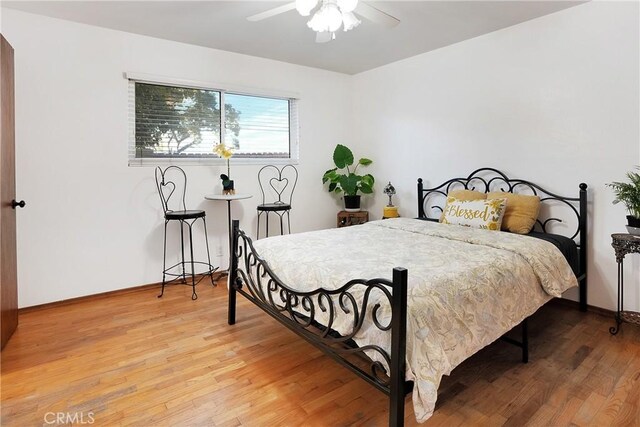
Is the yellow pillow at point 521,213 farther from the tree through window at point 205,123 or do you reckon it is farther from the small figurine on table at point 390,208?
the tree through window at point 205,123

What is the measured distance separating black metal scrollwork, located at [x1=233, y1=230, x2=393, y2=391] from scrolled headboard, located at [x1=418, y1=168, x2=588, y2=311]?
212 centimetres

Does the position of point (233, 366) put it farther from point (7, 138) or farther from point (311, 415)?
point (7, 138)

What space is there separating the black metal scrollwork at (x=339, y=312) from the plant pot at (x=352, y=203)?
7.78ft

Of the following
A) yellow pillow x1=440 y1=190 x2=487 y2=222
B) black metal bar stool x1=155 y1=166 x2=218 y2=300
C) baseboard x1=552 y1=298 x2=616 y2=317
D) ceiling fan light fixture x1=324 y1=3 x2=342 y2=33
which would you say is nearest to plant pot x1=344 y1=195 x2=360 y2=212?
yellow pillow x1=440 y1=190 x2=487 y2=222

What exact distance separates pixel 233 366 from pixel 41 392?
992mm

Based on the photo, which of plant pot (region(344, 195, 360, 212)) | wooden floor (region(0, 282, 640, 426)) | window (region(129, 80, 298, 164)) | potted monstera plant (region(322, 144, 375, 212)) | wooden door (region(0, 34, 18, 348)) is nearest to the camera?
wooden floor (region(0, 282, 640, 426))

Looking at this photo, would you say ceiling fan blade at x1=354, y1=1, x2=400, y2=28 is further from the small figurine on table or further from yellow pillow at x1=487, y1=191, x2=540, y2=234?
the small figurine on table

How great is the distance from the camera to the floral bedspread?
142cm

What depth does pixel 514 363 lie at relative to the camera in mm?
2184

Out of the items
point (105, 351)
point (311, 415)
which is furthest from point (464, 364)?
point (105, 351)

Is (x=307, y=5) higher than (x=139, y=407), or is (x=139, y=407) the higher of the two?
(x=307, y=5)

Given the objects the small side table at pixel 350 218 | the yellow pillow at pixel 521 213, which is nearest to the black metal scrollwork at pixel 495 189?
the yellow pillow at pixel 521 213

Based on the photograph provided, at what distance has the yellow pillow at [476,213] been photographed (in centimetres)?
296

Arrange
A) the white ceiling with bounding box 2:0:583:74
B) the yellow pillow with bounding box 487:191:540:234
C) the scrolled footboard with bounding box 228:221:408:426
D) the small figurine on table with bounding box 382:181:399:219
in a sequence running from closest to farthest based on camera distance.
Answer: the scrolled footboard with bounding box 228:221:408:426
the white ceiling with bounding box 2:0:583:74
the yellow pillow with bounding box 487:191:540:234
the small figurine on table with bounding box 382:181:399:219
